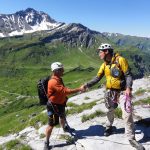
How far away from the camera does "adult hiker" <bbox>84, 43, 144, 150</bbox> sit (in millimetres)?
14305

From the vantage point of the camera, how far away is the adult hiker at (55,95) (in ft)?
52.6

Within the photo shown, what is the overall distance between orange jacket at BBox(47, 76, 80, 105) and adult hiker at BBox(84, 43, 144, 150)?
5.92 ft

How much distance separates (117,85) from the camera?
15.6 metres

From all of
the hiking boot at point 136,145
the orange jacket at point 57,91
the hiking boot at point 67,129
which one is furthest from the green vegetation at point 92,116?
the hiking boot at point 136,145

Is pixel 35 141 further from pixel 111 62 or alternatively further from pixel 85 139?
pixel 111 62

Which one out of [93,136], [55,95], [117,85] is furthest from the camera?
[93,136]

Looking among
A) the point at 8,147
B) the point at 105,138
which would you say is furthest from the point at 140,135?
the point at 8,147

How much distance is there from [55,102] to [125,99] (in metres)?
3.84

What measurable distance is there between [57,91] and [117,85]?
10.0 feet

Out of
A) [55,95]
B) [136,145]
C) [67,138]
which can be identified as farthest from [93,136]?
[136,145]

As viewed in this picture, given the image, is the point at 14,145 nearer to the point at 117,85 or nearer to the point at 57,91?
the point at 57,91

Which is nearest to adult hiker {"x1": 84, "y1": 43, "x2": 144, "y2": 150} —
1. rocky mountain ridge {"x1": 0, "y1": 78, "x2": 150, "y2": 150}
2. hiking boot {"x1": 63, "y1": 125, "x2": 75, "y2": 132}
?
rocky mountain ridge {"x1": 0, "y1": 78, "x2": 150, "y2": 150}

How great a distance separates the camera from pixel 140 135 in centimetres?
1588

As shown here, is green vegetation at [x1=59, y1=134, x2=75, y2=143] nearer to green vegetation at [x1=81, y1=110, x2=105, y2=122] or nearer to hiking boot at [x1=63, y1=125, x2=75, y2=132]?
hiking boot at [x1=63, y1=125, x2=75, y2=132]
